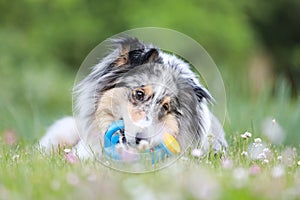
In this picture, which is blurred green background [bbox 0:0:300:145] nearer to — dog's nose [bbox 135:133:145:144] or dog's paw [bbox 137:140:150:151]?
dog's nose [bbox 135:133:145:144]

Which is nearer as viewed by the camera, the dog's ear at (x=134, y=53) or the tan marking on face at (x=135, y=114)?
the tan marking on face at (x=135, y=114)

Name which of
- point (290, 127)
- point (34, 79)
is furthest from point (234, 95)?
point (34, 79)

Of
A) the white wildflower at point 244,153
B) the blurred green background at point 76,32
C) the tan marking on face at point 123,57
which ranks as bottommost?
the white wildflower at point 244,153

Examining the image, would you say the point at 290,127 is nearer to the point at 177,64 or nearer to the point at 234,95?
the point at 234,95

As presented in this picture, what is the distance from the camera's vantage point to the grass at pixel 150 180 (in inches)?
104

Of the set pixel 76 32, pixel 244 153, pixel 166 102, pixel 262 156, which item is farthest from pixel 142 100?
pixel 76 32

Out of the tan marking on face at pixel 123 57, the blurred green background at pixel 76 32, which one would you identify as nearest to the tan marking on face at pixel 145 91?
the tan marking on face at pixel 123 57

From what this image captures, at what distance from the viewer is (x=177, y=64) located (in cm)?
457

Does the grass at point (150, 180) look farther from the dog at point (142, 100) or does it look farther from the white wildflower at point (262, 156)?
the dog at point (142, 100)

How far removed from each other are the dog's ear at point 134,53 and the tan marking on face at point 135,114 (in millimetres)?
378

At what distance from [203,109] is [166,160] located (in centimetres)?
82

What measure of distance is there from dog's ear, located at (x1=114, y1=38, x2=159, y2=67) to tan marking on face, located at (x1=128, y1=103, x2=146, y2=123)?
1.24 feet

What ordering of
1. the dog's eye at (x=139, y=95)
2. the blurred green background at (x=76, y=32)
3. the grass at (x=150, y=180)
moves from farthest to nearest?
1. the blurred green background at (x=76, y=32)
2. the dog's eye at (x=139, y=95)
3. the grass at (x=150, y=180)

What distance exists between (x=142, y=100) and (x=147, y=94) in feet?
0.18
